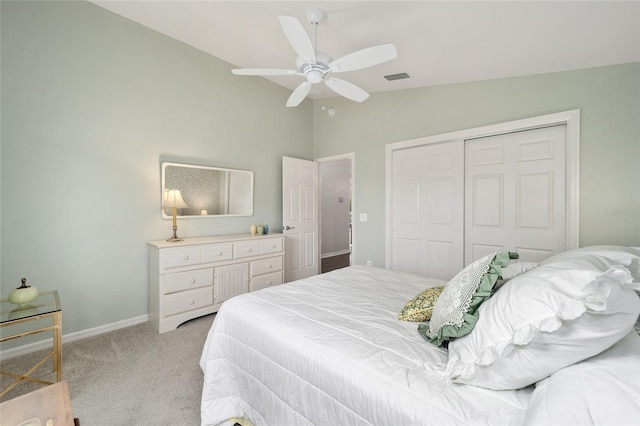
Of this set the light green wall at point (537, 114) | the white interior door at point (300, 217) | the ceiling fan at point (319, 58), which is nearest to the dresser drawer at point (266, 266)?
the white interior door at point (300, 217)

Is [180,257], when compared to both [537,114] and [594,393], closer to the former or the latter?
[594,393]

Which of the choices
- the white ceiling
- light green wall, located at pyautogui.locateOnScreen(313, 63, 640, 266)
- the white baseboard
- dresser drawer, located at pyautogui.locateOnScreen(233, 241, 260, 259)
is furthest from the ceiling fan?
the white baseboard

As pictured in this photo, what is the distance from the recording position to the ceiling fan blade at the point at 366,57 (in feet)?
6.01

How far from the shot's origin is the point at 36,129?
2.35 meters

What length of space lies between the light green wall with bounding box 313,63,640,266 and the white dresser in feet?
5.25

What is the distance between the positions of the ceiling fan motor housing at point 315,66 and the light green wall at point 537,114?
1.97m

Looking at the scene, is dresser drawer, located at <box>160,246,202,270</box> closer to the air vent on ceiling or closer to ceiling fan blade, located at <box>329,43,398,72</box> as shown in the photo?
ceiling fan blade, located at <box>329,43,398,72</box>

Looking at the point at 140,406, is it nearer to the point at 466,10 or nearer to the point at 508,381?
the point at 508,381

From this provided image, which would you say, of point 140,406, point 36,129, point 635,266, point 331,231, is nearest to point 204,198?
point 36,129

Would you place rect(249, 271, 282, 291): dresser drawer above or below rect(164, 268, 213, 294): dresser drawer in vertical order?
below

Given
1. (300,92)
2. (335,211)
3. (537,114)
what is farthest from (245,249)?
(335,211)

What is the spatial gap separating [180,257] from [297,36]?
7.53 feet

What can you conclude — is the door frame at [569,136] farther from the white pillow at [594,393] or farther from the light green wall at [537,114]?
the white pillow at [594,393]

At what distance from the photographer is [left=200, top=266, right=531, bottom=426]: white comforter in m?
0.86
